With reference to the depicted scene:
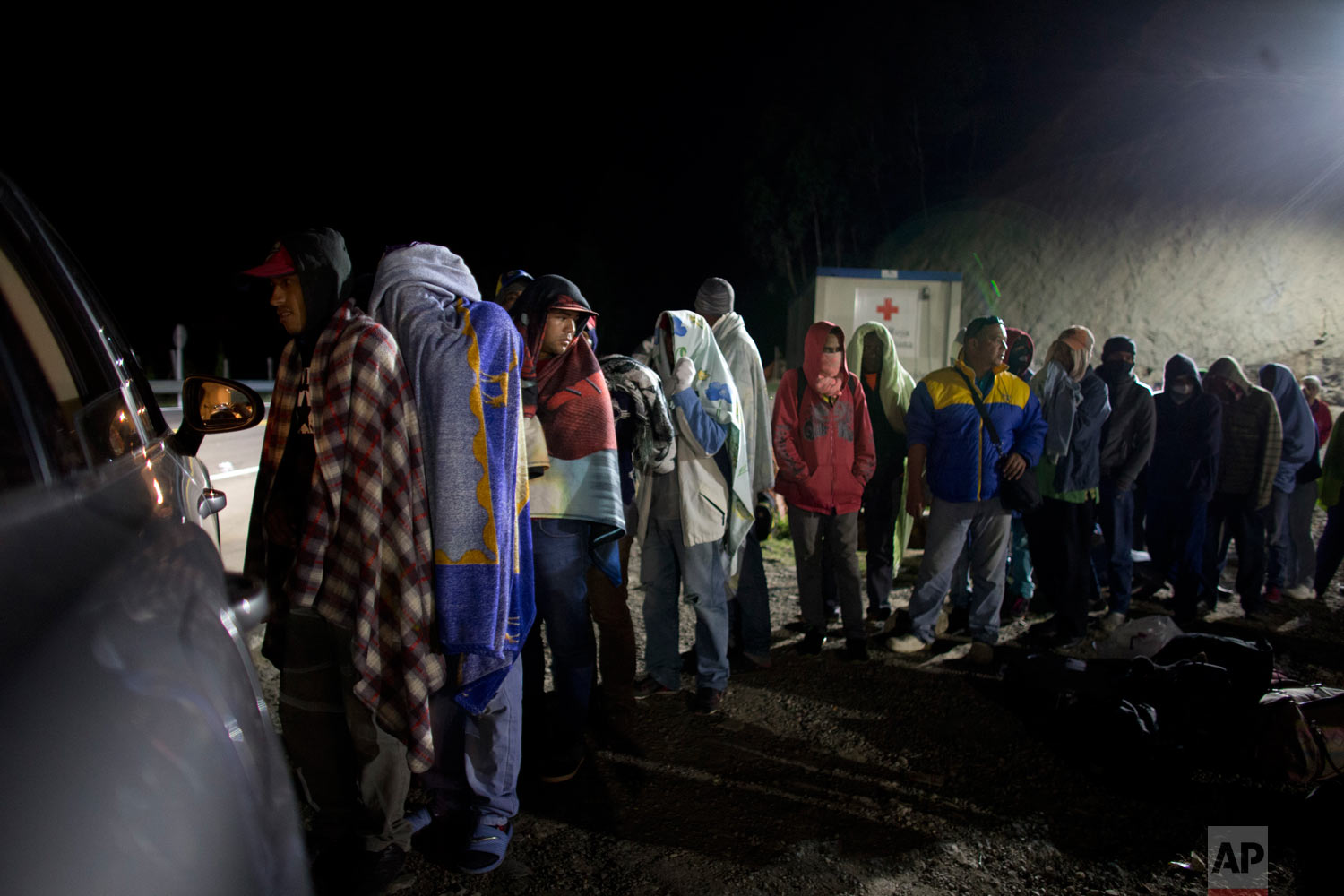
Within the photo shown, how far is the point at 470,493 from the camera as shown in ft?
7.11

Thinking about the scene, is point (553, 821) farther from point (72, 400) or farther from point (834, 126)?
point (834, 126)

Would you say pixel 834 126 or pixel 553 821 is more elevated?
pixel 834 126

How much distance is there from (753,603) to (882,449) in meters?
1.59

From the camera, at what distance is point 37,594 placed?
0.83m

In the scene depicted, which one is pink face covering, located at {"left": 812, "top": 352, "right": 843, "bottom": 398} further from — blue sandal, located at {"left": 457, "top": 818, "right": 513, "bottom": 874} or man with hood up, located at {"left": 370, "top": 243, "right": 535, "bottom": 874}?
blue sandal, located at {"left": 457, "top": 818, "right": 513, "bottom": 874}

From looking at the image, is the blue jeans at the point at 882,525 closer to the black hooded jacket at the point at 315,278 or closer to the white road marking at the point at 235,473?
the black hooded jacket at the point at 315,278

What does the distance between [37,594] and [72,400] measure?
28.6 inches

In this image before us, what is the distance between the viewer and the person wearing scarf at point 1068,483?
468 centimetres

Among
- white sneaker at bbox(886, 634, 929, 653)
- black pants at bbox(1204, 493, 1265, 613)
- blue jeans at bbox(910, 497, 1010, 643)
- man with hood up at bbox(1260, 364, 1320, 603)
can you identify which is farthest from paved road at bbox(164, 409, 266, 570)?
man with hood up at bbox(1260, 364, 1320, 603)

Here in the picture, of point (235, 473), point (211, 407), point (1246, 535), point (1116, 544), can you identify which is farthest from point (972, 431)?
point (235, 473)

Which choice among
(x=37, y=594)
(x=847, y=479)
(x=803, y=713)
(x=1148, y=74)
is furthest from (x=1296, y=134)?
(x=37, y=594)

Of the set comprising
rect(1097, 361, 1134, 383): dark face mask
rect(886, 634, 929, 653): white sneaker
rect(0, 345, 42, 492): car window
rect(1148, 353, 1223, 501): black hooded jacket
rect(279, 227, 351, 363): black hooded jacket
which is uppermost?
rect(279, 227, 351, 363): black hooded jacket

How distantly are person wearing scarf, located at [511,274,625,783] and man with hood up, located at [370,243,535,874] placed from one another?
346mm

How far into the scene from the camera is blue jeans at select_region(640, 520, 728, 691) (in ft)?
11.9
